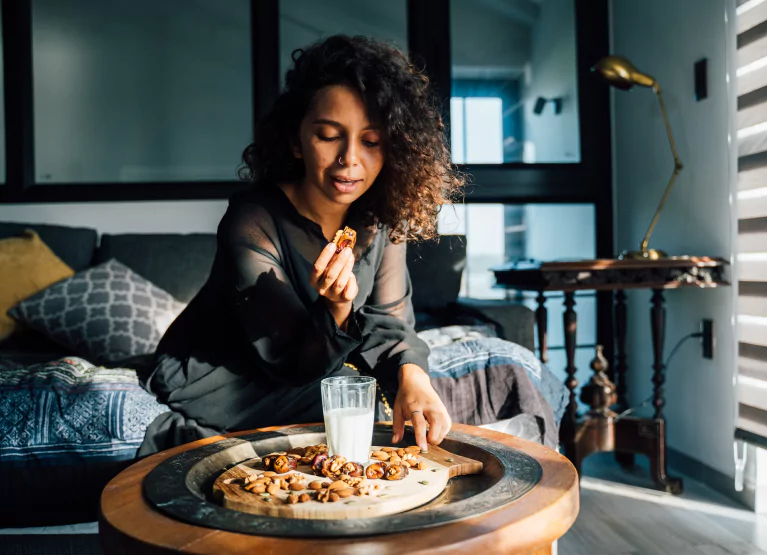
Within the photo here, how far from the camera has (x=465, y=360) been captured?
6.32 feet

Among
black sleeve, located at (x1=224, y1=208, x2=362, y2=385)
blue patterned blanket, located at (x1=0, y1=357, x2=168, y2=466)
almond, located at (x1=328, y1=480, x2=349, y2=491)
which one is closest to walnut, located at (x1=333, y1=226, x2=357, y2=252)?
black sleeve, located at (x1=224, y1=208, x2=362, y2=385)

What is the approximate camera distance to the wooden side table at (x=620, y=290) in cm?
229

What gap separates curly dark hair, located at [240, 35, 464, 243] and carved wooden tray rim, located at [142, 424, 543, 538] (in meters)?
0.52

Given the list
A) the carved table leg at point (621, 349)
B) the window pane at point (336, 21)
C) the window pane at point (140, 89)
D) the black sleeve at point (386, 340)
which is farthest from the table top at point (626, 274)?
the window pane at point (140, 89)

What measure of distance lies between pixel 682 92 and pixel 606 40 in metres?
0.76

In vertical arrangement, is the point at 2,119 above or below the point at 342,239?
above

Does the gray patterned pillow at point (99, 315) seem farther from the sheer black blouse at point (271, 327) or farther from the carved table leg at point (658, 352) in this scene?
the carved table leg at point (658, 352)

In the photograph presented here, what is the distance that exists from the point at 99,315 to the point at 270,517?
1.75 meters

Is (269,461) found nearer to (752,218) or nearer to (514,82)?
(752,218)

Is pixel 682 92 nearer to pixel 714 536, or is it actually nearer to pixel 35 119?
pixel 714 536

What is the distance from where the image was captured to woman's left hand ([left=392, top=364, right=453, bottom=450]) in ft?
3.30

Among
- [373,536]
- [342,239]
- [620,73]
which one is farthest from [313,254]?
[620,73]

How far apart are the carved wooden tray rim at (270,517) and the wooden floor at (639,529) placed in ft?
2.40

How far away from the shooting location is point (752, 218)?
210cm
